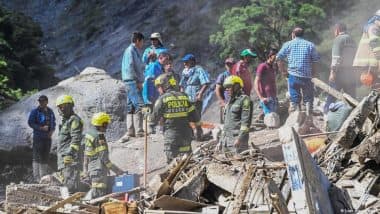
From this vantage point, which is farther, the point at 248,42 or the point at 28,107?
the point at 248,42

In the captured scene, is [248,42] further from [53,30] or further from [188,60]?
[53,30]

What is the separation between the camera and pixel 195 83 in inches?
559

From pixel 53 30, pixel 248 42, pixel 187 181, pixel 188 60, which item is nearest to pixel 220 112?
pixel 188 60

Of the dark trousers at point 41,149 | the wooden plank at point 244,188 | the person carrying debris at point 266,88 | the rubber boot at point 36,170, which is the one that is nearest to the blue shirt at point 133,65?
the dark trousers at point 41,149

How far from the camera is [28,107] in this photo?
16609 mm

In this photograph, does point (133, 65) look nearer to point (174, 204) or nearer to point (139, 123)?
point (139, 123)

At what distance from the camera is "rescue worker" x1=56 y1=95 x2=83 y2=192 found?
39.5 ft

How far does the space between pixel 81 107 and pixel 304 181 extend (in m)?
9.59

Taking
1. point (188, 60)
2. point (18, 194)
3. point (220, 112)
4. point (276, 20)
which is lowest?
point (18, 194)

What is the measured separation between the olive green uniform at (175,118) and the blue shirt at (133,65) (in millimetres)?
2348

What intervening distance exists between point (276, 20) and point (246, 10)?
2.35ft

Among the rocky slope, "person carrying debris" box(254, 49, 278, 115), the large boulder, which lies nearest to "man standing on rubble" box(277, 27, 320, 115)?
"person carrying debris" box(254, 49, 278, 115)

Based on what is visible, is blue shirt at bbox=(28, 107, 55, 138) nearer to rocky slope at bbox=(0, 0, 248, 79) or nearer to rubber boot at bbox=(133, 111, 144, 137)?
rubber boot at bbox=(133, 111, 144, 137)

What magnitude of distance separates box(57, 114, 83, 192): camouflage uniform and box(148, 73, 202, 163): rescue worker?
1139 millimetres
